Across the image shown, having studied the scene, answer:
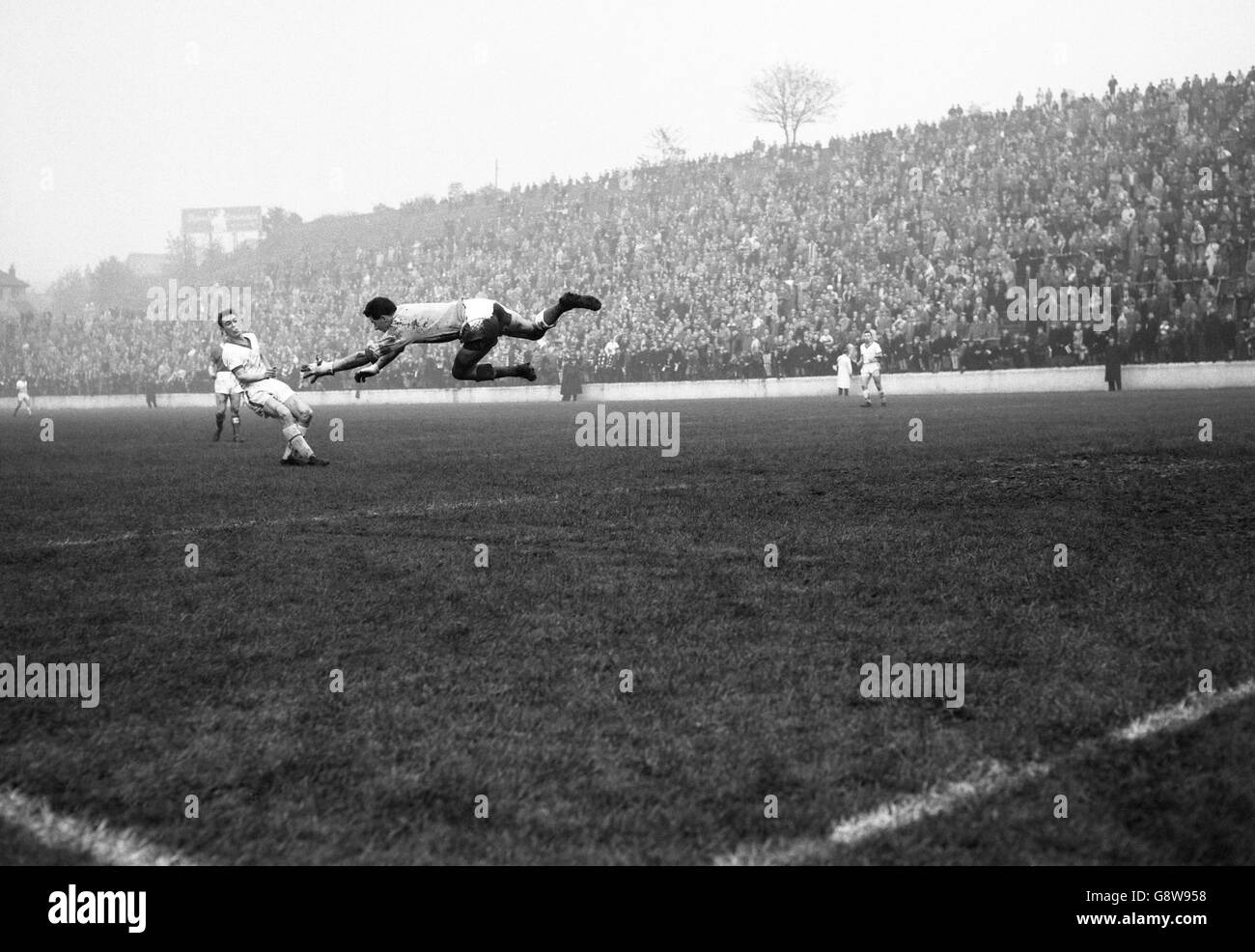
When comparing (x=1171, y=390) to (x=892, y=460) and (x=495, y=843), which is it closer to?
(x=892, y=460)

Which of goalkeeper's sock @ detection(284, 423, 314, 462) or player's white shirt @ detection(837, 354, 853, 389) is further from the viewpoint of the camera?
player's white shirt @ detection(837, 354, 853, 389)

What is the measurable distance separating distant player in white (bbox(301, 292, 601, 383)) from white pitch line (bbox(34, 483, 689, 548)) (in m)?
2.68

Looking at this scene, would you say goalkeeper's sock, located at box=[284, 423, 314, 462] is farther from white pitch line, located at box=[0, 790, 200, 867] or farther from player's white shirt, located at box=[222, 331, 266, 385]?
white pitch line, located at box=[0, 790, 200, 867]

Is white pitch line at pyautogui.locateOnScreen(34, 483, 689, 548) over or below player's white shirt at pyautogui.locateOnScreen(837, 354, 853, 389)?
below

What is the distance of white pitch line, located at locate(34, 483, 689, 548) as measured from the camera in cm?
833

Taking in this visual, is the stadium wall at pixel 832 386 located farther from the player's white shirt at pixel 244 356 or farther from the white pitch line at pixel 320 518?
the white pitch line at pixel 320 518

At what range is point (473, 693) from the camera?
166 inches

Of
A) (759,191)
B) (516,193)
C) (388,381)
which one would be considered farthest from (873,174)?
(516,193)

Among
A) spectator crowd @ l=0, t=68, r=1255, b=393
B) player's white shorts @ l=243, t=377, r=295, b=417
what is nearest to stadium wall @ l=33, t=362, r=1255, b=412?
spectator crowd @ l=0, t=68, r=1255, b=393

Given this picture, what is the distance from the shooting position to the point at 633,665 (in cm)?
457

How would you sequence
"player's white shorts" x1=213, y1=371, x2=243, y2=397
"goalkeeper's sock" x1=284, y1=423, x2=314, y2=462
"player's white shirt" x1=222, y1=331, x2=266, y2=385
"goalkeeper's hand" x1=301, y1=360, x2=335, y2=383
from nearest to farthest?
"goalkeeper's hand" x1=301, y1=360, x2=335, y2=383, "goalkeeper's sock" x1=284, y1=423, x2=314, y2=462, "player's white shirt" x1=222, y1=331, x2=266, y2=385, "player's white shorts" x1=213, y1=371, x2=243, y2=397

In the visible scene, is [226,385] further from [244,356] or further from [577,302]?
[577,302]

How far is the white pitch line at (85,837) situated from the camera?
288cm

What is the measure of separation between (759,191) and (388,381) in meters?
15.6
